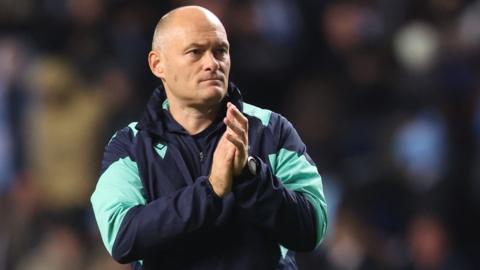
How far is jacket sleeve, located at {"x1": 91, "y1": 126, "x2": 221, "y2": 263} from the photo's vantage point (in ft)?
12.2

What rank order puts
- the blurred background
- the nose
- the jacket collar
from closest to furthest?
the nose
the jacket collar
the blurred background

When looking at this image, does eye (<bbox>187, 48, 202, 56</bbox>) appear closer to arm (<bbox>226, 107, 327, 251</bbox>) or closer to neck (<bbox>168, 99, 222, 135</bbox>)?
neck (<bbox>168, 99, 222, 135</bbox>)

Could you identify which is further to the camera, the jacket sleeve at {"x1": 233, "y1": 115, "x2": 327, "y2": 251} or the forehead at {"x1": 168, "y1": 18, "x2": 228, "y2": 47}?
the forehead at {"x1": 168, "y1": 18, "x2": 228, "y2": 47}

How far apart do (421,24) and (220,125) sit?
5.72 m

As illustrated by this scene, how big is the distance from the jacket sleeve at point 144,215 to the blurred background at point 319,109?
159 inches

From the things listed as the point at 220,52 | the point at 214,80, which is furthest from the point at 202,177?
the point at 220,52

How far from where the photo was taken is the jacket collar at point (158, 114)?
156 inches

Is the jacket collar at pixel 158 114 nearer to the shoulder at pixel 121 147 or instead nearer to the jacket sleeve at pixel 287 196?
the shoulder at pixel 121 147

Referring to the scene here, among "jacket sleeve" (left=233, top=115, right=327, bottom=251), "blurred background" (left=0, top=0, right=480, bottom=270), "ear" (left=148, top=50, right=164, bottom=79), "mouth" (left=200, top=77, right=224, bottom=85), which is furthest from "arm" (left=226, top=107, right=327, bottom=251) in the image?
"blurred background" (left=0, top=0, right=480, bottom=270)

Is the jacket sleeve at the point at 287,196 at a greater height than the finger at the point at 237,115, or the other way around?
→ the finger at the point at 237,115

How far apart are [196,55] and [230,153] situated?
42cm

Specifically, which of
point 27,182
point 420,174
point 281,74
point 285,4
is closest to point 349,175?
point 420,174

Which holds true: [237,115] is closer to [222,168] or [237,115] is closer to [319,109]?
[222,168]

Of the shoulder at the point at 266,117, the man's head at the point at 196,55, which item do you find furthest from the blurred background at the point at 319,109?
the man's head at the point at 196,55
